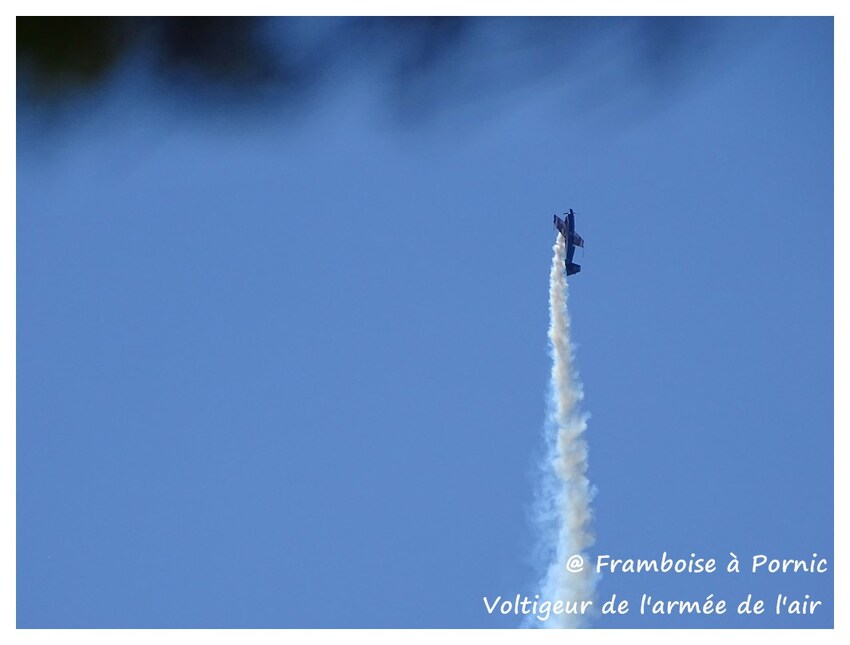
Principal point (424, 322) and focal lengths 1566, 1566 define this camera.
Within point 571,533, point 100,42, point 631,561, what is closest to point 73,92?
point 100,42

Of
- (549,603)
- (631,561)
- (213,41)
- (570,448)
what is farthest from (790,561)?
(213,41)

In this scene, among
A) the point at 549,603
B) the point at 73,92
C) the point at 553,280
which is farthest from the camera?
the point at 553,280

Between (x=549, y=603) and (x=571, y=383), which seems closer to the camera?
(x=549, y=603)

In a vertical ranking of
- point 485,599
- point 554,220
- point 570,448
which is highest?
point 554,220

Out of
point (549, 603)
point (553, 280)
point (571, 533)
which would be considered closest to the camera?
point (549, 603)

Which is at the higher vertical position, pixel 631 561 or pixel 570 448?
pixel 570 448

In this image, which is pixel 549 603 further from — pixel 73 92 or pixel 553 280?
pixel 73 92

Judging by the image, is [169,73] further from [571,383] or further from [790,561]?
[790,561]

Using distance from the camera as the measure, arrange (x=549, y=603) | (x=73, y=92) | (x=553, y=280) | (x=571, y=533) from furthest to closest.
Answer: (x=553, y=280) < (x=571, y=533) < (x=549, y=603) < (x=73, y=92)

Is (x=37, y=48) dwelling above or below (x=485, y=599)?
above
